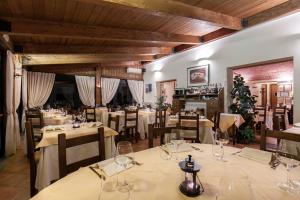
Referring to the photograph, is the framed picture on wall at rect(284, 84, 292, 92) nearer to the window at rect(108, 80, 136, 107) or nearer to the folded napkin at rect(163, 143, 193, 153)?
the window at rect(108, 80, 136, 107)

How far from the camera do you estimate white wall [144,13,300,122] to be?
431 centimetres

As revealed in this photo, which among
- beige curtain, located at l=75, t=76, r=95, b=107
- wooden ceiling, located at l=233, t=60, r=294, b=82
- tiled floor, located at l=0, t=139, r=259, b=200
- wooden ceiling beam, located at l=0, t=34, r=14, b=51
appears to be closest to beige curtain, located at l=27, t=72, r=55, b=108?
beige curtain, located at l=75, t=76, r=95, b=107

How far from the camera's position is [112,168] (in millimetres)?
1284

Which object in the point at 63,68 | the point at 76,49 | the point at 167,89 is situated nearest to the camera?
Result: the point at 76,49

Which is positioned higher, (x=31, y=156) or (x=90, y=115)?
(x=90, y=115)

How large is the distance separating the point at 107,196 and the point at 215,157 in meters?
0.97

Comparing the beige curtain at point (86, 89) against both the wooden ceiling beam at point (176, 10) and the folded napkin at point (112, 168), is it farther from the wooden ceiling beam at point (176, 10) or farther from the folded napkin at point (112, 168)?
the folded napkin at point (112, 168)

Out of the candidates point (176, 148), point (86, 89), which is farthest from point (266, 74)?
point (176, 148)

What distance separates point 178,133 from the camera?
81.2 inches

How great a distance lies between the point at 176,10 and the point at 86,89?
6619 mm

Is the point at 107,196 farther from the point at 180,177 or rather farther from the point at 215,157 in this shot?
the point at 215,157

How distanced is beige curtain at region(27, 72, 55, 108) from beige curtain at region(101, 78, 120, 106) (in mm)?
2251

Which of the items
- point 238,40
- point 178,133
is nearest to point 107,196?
point 178,133

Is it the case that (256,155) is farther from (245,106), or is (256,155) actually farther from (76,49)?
(76,49)
